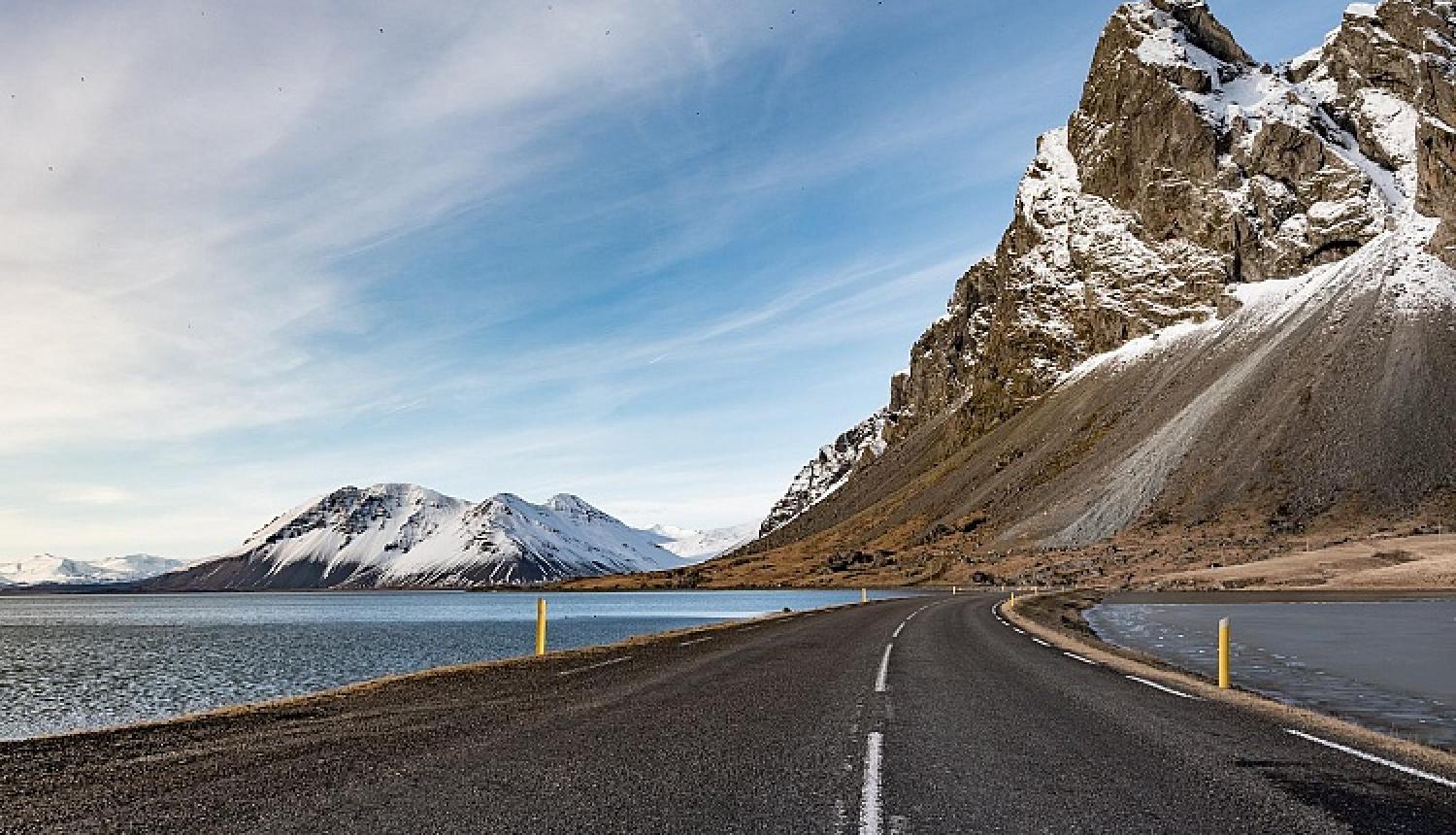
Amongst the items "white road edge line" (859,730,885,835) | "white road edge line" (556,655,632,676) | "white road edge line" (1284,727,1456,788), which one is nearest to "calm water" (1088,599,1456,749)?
"white road edge line" (1284,727,1456,788)

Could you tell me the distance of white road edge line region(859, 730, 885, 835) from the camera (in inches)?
285

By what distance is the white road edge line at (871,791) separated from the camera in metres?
7.23

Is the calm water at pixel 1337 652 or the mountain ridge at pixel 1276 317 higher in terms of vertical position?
the mountain ridge at pixel 1276 317

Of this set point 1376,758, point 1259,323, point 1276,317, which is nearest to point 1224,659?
point 1376,758

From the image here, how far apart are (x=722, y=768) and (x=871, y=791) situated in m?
1.72

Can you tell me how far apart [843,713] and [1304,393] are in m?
134

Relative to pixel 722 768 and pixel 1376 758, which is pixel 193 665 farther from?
pixel 1376 758

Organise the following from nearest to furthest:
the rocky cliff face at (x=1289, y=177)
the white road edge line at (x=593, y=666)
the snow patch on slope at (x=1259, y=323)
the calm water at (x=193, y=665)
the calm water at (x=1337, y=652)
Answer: the calm water at (x=1337, y=652), the white road edge line at (x=593, y=666), the calm water at (x=193, y=665), the snow patch on slope at (x=1259, y=323), the rocky cliff face at (x=1289, y=177)

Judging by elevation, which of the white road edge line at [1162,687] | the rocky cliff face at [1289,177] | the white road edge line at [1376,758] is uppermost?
the rocky cliff face at [1289,177]

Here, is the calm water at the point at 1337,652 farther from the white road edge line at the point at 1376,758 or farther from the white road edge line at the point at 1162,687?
the white road edge line at the point at 1162,687

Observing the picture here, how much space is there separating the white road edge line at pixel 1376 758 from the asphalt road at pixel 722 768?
6.3 inches

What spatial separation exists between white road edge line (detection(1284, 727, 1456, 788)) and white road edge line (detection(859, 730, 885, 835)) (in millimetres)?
5161

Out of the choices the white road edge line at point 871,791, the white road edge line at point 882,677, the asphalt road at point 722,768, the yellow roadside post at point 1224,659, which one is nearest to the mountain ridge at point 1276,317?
the white road edge line at point 882,677

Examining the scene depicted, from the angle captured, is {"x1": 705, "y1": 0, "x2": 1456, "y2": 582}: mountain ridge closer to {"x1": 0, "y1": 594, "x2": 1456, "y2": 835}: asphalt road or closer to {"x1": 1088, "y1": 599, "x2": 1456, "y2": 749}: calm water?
{"x1": 1088, "y1": 599, "x2": 1456, "y2": 749}: calm water
